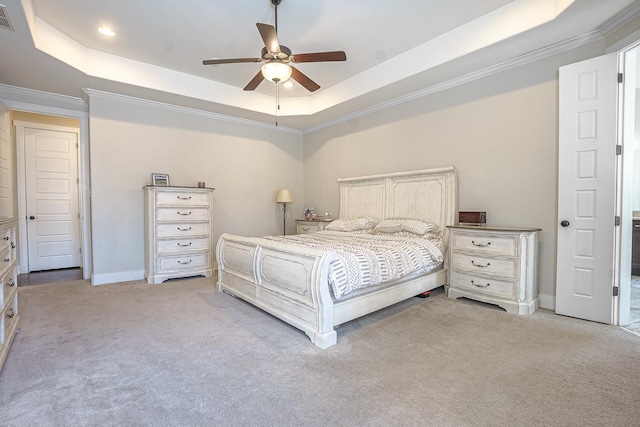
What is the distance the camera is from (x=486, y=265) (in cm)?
334

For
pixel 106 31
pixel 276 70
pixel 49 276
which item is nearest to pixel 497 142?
pixel 276 70

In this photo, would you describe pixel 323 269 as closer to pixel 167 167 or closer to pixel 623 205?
pixel 623 205

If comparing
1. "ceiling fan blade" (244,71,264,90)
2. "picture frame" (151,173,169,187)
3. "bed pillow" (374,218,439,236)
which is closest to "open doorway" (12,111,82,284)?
"picture frame" (151,173,169,187)

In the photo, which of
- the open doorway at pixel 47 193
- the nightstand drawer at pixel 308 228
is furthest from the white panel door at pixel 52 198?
the nightstand drawer at pixel 308 228

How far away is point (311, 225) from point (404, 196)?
1841 millimetres

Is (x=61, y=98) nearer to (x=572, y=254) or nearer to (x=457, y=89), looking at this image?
(x=457, y=89)

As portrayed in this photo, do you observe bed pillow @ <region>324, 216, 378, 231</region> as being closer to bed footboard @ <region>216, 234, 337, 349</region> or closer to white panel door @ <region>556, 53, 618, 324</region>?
bed footboard @ <region>216, 234, 337, 349</region>

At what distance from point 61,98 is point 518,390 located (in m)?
6.20

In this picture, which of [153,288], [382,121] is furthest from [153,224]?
[382,121]

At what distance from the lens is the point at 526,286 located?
10.3 feet

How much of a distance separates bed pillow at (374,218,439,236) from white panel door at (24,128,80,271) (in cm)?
554

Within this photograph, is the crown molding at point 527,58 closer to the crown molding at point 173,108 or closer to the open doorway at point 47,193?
the crown molding at point 173,108

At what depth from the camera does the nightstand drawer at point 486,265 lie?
10.4ft

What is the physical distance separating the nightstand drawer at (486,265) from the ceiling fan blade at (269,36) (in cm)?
292
